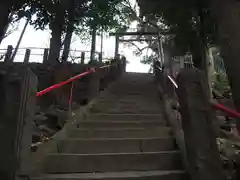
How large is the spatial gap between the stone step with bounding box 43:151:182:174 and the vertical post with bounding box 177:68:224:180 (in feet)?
1.46

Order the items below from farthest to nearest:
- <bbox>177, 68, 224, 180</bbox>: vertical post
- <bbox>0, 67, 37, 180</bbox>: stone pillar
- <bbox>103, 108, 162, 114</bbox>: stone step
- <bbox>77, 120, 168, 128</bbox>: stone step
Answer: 1. <bbox>103, 108, 162, 114</bbox>: stone step
2. <bbox>77, 120, 168, 128</bbox>: stone step
3. <bbox>177, 68, 224, 180</bbox>: vertical post
4. <bbox>0, 67, 37, 180</bbox>: stone pillar

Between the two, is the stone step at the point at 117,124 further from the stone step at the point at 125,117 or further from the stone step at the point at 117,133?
the stone step at the point at 117,133

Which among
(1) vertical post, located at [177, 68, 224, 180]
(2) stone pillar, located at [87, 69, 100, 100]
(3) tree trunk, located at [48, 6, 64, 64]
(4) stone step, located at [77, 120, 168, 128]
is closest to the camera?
(1) vertical post, located at [177, 68, 224, 180]

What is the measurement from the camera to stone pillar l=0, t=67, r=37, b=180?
115 inches

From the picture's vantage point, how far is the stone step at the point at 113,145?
4.43m

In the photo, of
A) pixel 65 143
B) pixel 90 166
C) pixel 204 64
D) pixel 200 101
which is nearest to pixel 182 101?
pixel 200 101

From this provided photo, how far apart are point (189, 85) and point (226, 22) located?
1573mm

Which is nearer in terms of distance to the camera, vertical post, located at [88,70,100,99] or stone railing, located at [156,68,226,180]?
stone railing, located at [156,68,226,180]

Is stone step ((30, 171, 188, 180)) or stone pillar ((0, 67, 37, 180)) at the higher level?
stone pillar ((0, 67, 37, 180))

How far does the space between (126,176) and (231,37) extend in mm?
2703

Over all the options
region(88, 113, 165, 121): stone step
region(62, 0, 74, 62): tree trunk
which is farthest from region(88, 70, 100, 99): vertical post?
region(62, 0, 74, 62): tree trunk

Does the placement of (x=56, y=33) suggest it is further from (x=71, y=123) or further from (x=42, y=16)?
(x=71, y=123)

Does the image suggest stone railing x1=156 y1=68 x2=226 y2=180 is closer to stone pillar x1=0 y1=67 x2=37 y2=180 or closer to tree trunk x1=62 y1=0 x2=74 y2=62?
stone pillar x1=0 y1=67 x2=37 y2=180

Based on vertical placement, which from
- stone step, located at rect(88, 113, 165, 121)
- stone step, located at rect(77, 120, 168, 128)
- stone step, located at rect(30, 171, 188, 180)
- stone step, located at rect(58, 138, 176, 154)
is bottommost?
stone step, located at rect(30, 171, 188, 180)
